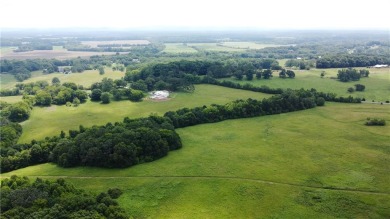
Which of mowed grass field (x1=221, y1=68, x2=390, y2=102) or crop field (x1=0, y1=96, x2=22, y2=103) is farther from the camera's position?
mowed grass field (x1=221, y1=68, x2=390, y2=102)

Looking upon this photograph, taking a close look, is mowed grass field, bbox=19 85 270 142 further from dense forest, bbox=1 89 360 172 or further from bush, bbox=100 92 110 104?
dense forest, bbox=1 89 360 172

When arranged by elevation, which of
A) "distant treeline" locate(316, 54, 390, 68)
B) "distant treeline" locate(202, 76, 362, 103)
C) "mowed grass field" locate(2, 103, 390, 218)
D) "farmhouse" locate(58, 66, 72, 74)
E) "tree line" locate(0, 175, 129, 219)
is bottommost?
"mowed grass field" locate(2, 103, 390, 218)

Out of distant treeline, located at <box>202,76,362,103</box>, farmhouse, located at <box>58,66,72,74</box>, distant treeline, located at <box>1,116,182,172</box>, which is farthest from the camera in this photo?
farmhouse, located at <box>58,66,72,74</box>

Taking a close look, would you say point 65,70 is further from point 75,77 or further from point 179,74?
point 179,74

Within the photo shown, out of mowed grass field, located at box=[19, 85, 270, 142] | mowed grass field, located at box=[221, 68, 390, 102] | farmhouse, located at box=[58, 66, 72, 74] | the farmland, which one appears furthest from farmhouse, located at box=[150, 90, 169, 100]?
farmhouse, located at box=[58, 66, 72, 74]

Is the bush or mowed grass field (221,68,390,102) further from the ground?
mowed grass field (221,68,390,102)
